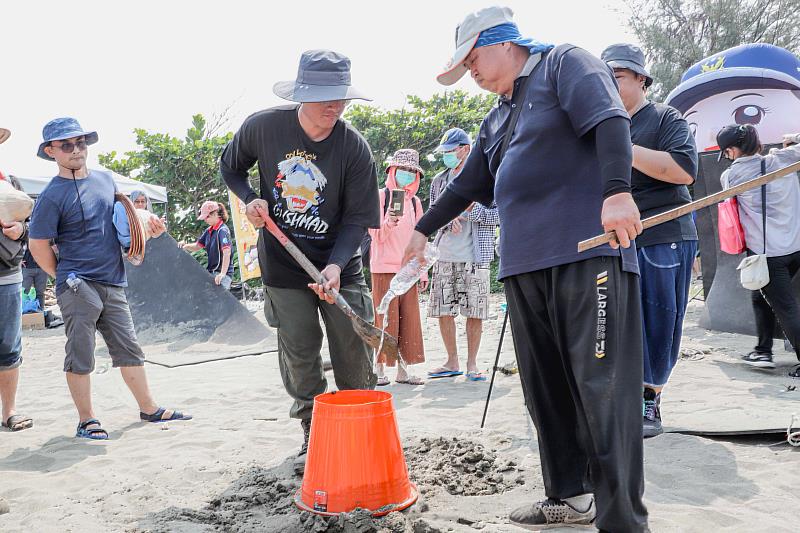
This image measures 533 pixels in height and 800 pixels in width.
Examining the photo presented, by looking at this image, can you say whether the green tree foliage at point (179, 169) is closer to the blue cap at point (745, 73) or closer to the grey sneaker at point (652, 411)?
the blue cap at point (745, 73)

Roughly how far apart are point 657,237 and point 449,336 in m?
2.42

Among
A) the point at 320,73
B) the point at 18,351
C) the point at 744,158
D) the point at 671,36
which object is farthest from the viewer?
the point at 671,36

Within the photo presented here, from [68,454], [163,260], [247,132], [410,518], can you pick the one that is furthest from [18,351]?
[163,260]

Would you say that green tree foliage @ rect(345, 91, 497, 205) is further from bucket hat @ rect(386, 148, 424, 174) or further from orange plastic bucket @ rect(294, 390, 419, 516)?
orange plastic bucket @ rect(294, 390, 419, 516)

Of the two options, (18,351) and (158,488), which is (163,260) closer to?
(18,351)

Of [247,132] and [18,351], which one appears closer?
[247,132]

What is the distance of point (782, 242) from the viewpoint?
515cm

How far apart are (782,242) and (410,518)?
13.4ft

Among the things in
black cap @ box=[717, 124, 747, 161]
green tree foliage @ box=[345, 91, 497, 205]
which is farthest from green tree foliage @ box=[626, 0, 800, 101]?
black cap @ box=[717, 124, 747, 161]

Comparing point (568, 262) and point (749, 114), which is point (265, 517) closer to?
point (568, 262)

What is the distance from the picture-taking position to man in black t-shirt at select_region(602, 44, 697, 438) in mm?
3291

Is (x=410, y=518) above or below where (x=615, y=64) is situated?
below

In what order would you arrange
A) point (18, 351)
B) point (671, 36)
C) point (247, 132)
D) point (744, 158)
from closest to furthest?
point (247, 132), point (18, 351), point (744, 158), point (671, 36)

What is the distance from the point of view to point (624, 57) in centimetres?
324
